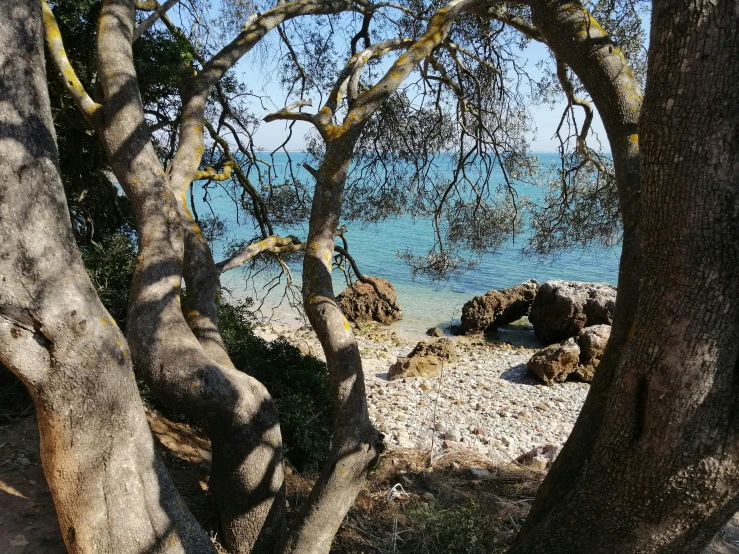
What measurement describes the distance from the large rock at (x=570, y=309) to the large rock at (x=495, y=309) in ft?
3.36

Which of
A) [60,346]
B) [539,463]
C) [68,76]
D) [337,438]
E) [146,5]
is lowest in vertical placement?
[539,463]

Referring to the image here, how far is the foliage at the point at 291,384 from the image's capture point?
566cm

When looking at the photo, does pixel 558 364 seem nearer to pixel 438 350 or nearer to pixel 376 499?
pixel 438 350

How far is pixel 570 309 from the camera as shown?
14.6 m

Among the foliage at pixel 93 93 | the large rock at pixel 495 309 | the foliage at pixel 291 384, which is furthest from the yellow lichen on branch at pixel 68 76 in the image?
the large rock at pixel 495 309

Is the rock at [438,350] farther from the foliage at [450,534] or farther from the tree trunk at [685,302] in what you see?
the tree trunk at [685,302]

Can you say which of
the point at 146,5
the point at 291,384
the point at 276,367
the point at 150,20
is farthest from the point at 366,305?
the point at 150,20

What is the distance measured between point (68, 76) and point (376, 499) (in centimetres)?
411

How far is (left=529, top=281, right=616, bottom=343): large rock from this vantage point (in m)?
14.3

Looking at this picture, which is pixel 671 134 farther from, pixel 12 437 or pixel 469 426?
pixel 469 426

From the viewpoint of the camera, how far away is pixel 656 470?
2207 mm

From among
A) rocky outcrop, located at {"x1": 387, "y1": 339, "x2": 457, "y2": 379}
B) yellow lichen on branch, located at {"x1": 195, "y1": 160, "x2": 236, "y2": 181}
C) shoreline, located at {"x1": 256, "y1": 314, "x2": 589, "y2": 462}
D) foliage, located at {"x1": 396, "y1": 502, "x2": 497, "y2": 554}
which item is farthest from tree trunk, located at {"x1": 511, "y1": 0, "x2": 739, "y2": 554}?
rocky outcrop, located at {"x1": 387, "y1": 339, "x2": 457, "y2": 379}

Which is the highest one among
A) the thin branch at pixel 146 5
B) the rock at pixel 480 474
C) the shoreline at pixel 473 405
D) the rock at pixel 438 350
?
the thin branch at pixel 146 5

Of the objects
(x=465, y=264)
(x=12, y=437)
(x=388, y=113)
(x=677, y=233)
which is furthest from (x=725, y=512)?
(x=465, y=264)
